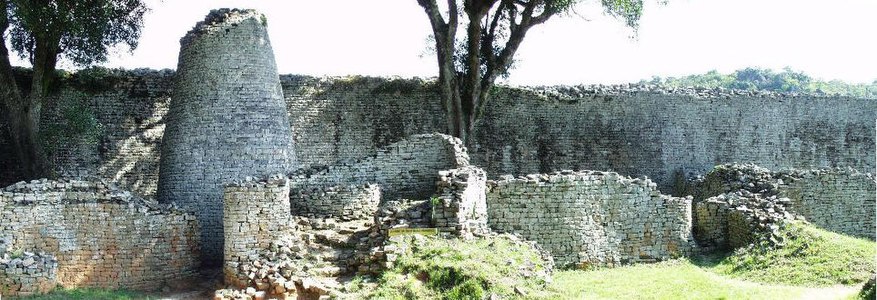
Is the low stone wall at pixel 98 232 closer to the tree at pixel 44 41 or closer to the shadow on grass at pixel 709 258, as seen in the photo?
the tree at pixel 44 41

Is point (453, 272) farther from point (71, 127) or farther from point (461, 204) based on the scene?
point (71, 127)

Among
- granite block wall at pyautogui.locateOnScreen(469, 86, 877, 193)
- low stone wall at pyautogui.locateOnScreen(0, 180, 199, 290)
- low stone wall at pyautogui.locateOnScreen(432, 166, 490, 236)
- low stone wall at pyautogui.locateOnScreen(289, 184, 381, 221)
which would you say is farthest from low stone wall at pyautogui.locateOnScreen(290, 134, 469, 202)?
granite block wall at pyautogui.locateOnScreen(469, 86, 877, 193)

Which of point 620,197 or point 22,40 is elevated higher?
point 22,40

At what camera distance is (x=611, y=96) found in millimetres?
23344

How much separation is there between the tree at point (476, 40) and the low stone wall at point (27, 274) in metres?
8.92

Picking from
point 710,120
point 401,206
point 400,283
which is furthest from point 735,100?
point 400,283

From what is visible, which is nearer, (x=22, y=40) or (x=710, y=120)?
(x=22, y=40)

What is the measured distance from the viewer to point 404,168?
16.3 m

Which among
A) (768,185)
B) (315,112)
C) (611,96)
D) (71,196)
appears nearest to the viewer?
(71,196)

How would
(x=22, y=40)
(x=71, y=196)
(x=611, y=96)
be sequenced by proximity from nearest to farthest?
(x=71, y=196), (x=22, y=40), (x=611, y=96)

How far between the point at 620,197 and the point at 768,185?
12.2ft

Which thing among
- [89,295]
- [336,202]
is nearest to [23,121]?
[89,295]

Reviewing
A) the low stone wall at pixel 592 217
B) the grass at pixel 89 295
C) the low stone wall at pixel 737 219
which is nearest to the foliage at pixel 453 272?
the low stone wall at pixel 592 217

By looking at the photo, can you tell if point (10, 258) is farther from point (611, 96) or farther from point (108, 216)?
point (611, 96)
